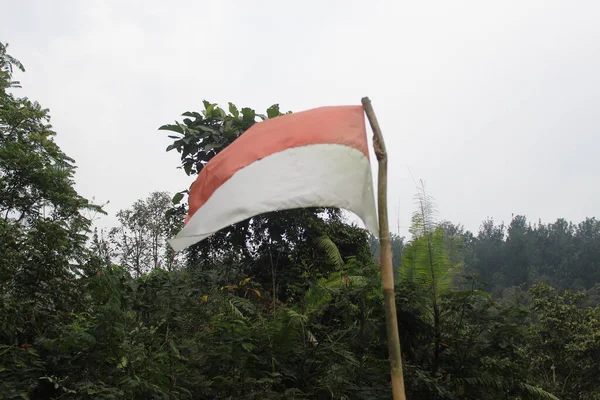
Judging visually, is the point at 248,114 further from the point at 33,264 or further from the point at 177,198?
the point at 33,264

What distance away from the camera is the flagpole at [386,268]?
2223 mm

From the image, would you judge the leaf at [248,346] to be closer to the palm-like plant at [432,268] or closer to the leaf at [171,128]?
the palm-like plant at [432,268]

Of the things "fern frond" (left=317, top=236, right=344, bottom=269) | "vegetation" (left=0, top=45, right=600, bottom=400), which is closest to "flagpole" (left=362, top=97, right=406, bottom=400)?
"vegetation" (left=0, top=45, right=600, bottom=400)

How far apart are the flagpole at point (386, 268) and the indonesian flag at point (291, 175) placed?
11 centimetres

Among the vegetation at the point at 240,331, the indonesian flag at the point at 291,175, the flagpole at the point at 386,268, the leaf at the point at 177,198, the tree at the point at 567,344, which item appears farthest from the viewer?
the tree at the point at 567,344

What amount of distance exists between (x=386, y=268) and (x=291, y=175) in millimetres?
655

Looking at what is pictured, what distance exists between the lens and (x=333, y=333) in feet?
15.5

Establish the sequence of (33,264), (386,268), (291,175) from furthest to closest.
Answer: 1. (33,264)
2. (291,175)
3. (386,268)

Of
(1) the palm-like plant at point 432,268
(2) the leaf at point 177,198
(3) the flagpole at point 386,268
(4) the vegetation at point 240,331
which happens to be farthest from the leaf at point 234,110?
(3) the flagpole at point 386,268

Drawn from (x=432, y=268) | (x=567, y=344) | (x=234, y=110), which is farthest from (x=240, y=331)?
(x=567, y=344)

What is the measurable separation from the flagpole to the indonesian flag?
112 mm

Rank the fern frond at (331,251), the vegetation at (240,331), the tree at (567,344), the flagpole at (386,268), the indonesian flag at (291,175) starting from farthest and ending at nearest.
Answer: the tree at (567,344)
the fern frond at (331,251)
the vegetation at (240,331)
the indonesian flag at (291,175)
the flagpole at (386,268)

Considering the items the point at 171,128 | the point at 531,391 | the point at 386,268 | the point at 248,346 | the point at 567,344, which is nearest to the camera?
the point at 386,268

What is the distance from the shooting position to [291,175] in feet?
8.40
